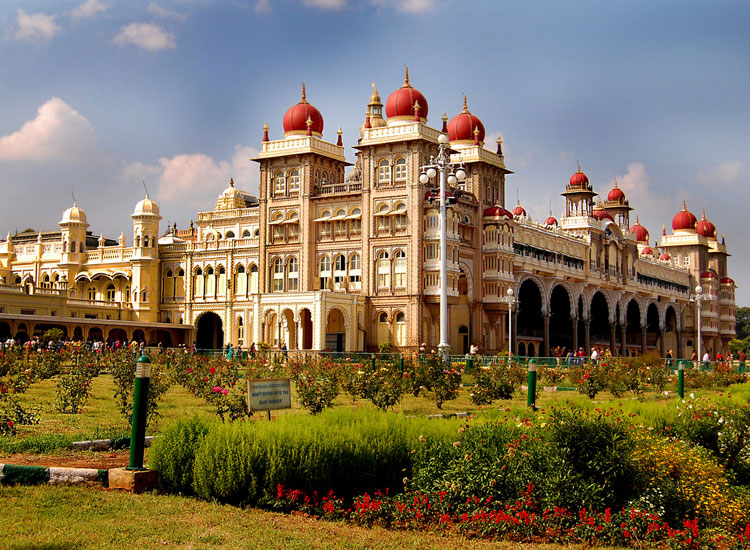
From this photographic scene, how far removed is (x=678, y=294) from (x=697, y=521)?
3430 inches

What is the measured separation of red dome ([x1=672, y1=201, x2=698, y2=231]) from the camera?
9994 cm

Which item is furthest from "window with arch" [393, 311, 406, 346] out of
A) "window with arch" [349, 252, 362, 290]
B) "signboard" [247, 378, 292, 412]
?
"signboard" [247, 378, 292, 412]

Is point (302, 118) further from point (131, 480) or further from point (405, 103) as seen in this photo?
point (131, 480)

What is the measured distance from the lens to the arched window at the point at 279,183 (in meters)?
61.8

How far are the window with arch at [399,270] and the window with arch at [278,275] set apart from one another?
9263 millimetres

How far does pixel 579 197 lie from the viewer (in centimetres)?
7788

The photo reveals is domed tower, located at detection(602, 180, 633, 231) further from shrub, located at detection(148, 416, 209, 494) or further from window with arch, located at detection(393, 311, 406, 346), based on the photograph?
shrub, located at detection(148, 416, 209, 494)

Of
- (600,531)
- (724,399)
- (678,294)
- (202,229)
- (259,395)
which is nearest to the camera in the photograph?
(600,531)

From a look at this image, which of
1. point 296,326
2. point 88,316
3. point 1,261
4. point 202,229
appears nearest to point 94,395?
point 296,326

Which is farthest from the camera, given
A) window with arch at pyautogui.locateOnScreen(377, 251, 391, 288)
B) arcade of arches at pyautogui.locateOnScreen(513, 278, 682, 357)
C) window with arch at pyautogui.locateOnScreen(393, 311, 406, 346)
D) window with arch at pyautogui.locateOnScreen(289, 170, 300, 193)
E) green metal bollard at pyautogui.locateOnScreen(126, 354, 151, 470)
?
arcade of arches at pyautogui.locateOnScreen(513, 278, 682, 357)

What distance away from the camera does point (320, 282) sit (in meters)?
59.7

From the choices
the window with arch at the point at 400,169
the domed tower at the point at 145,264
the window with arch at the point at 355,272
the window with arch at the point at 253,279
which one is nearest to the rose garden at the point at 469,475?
the window with arch at the point at 400,169

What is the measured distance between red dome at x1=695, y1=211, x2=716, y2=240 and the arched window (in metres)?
58.8

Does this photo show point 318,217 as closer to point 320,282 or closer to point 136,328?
point 320,282
